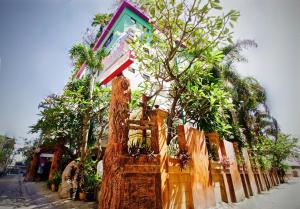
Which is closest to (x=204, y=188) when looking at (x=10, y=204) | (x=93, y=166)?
(x=93, y=166)

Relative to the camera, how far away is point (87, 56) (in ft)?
37.6

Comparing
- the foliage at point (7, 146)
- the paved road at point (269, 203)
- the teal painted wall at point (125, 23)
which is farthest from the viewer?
the foliage at point (7, 146)

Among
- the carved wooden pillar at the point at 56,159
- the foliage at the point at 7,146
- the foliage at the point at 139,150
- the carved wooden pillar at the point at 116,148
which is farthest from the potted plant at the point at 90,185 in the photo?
the foliage at the point at 7,146

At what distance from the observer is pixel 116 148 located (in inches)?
202

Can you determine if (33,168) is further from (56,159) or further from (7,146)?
(7,146)

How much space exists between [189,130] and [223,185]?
3.37 metres

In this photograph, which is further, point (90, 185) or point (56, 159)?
point (56, 159)

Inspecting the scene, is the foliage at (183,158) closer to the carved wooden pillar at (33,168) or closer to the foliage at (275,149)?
the foliage at (275,149)

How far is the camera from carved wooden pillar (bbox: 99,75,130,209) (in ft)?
15.7

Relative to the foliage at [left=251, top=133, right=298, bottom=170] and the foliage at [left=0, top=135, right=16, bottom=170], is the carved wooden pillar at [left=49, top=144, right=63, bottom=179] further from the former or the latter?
the foliage at [left=0, top=135, right=16, bottom=170]

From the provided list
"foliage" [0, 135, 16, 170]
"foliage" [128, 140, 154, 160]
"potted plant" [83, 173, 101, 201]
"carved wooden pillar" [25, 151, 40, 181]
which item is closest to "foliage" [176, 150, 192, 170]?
"foliage" [128, 140, 154, 160]

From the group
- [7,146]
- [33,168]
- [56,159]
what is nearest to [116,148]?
[56,159]

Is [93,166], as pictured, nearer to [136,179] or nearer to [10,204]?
[10,204]

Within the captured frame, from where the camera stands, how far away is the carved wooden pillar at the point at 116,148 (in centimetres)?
478
